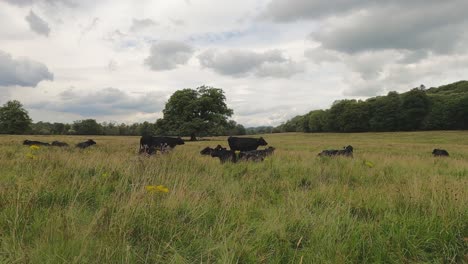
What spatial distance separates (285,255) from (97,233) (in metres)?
1.92

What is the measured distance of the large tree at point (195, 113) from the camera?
46562 millimetres

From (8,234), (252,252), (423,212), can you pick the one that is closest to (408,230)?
(423,212)

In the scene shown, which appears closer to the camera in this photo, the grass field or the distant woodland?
the grass field

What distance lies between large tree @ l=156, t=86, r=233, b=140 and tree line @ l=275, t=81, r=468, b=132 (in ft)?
158

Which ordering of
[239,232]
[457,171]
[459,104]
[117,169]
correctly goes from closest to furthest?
[239,232] → [117,169] → [457,171] → [459,104]

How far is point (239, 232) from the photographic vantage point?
3.27m

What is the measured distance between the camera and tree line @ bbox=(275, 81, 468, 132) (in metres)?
68.6

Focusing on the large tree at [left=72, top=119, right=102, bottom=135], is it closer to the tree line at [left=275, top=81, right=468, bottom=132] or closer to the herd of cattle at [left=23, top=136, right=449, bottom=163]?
the tree line at [left=275, top=81, right=468, bottom=132]

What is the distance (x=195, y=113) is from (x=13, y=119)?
49017 millimetres

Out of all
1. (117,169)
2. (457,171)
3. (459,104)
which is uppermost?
(459,104)

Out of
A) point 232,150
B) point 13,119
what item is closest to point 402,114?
point 232,150

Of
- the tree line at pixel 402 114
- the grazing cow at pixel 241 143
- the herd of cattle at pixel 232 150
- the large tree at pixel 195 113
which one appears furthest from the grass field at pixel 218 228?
the tree line at pixel 402 114

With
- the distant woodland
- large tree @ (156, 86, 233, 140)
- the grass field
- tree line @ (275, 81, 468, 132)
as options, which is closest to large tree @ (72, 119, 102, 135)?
the distant woodland

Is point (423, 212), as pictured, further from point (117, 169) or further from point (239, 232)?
point (117, 169)
